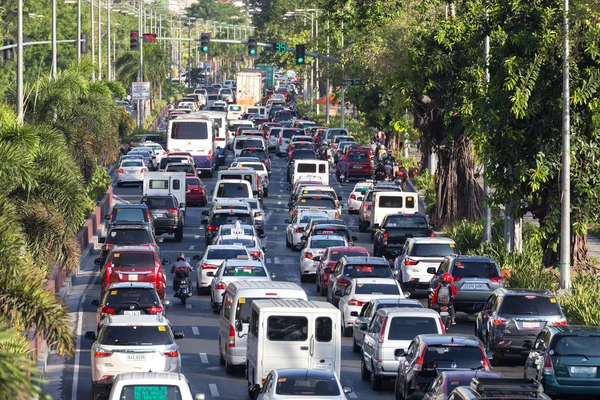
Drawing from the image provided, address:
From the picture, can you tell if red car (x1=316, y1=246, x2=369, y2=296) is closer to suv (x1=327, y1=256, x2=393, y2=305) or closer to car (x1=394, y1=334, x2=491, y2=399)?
suv (x1=327, y1=256, x2=393, y2=305)

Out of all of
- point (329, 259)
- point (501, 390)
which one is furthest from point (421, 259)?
point (501, 390)

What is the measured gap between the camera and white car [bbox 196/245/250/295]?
37781mm

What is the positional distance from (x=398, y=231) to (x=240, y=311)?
59.9ft

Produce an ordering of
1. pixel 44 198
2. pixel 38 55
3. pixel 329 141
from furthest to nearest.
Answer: pixel 38 55 → pixel 329 141 → pixel 44 198

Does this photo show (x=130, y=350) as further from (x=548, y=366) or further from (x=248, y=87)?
(x=248, y=87)

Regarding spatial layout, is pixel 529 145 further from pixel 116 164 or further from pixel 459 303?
pixel 116 164

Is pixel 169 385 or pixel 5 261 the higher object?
pixel 5 261

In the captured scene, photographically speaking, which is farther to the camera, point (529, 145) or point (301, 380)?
point (529, 145)

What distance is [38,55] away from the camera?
132375mm

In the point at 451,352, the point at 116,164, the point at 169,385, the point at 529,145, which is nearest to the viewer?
the point at 169,385

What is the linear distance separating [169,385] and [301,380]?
218cm

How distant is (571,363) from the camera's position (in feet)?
72.4

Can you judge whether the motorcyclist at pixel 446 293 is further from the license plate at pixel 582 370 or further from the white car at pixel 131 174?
the white car at pixel 131 174

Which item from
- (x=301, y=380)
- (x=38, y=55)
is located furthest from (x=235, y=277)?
(x=38, y=55)
